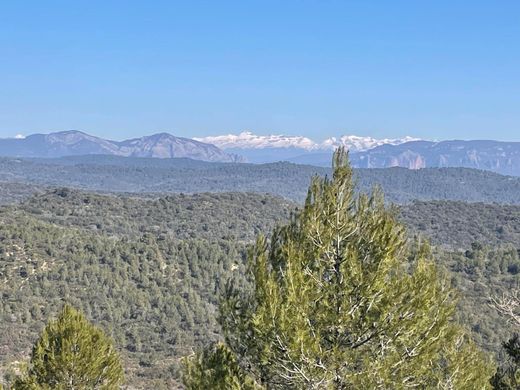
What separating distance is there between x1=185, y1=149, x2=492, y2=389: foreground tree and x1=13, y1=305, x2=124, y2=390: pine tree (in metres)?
9.74

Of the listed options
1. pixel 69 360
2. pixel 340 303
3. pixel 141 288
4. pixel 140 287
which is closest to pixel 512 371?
pixel 340 303

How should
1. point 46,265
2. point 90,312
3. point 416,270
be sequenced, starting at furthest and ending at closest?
point 46,265, point 90,312, point 416,270

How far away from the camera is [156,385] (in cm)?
6378

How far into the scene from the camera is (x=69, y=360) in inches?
789

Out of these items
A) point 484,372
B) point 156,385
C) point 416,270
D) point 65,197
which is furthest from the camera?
point 65,197

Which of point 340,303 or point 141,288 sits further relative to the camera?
point 141,288

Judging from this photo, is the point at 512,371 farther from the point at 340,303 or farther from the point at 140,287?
the point at 140,287

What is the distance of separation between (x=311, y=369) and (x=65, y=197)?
194112 millimetres

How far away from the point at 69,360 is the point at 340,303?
11.8 metres

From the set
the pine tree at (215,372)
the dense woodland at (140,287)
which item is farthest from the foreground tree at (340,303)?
the dense woodland at (140,287)

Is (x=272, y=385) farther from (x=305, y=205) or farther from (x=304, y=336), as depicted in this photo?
(x=305, y=205)

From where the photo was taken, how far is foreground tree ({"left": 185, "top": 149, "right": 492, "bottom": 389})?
1092 cm

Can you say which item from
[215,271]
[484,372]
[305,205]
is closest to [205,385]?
[305,205]

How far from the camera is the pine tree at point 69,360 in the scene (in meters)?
19.9
